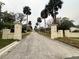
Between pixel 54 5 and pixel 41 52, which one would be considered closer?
pixel 41 52

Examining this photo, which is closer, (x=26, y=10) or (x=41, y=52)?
(x=41, y=52)

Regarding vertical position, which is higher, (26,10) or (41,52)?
(26,10)

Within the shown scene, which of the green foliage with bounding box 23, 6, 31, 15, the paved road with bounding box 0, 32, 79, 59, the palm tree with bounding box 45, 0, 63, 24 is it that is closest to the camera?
the paved road with bounding box 0, 32, 79, 59

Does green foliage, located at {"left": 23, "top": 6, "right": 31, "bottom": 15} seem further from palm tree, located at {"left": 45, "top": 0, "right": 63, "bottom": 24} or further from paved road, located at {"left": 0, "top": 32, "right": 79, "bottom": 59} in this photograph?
paved road, located at {"left": 0, "top": 32, "right": 79, "bottom": 59}

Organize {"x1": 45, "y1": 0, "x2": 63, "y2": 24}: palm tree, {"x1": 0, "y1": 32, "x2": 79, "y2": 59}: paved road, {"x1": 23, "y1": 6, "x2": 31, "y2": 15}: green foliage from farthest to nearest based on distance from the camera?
{"x1": 23, "y1": 6, "x2": 31, "y2": 15}: green foliage, {"x1": 45, "y1": 0, "x2": 63, "y2": 24}: palm tree, {"x1": 0, "y1": 32, "x2": 79, "y2": 59}: paved road

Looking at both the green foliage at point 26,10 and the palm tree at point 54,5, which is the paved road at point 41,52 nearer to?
the palm tree at point 54,5

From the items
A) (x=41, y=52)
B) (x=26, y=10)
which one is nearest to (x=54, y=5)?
(x=26, y=10)

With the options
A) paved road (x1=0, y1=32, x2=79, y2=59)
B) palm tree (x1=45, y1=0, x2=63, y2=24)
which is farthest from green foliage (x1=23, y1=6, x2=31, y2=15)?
paved road (x1=0, y1=32, x2=79, y2=59)

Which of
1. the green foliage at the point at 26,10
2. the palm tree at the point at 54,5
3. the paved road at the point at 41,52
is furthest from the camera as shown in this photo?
the green foliage at the point at 26,10

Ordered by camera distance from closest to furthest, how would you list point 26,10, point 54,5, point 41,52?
point 41,52, point 54,5, point 26,10

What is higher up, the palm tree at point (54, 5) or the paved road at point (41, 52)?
the palm tree at point (54, 5)

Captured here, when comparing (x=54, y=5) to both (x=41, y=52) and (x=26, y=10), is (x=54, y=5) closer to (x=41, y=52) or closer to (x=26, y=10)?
(x=26, y=10)

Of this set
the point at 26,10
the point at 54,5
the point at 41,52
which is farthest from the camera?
the point at 26,10

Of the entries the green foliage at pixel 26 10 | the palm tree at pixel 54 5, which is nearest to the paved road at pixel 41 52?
the palm tree at pixel 54 5
